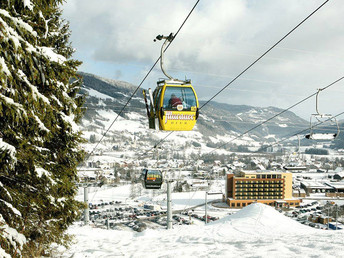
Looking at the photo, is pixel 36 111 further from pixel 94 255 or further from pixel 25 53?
pixel 94 255

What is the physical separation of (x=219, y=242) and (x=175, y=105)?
5163 millimetres

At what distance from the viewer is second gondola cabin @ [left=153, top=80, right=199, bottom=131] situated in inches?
392

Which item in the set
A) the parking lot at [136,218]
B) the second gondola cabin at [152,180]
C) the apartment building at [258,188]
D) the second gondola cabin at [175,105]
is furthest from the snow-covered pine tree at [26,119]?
the apartment building at [258,188]

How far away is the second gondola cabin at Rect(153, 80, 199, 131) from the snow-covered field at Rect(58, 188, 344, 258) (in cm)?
410

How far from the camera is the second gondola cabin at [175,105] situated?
9.96 m

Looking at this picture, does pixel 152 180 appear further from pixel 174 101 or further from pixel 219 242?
pixel 174 101

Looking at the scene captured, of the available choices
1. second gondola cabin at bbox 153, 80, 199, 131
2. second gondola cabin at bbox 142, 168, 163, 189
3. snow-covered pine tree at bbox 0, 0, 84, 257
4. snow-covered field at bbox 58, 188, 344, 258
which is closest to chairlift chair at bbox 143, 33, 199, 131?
second gondola cabin at bbox 153, 80, 199, 131

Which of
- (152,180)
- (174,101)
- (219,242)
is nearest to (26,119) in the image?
(174,101)

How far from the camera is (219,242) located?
35.9ft

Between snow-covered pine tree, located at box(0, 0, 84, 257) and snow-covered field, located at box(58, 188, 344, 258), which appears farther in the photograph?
snow-covered field, located at box(58, 188, 344, 258)

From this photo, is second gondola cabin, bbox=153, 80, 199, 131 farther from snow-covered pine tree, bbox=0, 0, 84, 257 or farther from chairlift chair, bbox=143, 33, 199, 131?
snow-covered pine tree, bbox=0, 0, 84, 257

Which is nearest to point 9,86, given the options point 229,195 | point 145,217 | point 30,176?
point 30,176

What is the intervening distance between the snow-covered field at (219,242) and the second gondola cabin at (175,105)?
13.5 feet

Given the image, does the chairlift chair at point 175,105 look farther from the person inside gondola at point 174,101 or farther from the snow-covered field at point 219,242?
the snow-covered field at point 219,242
